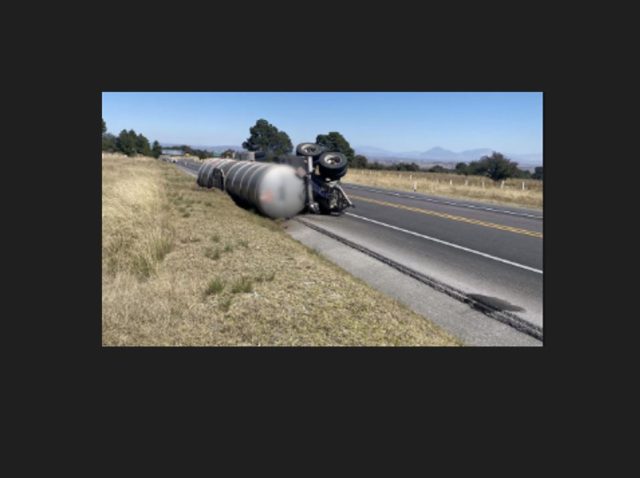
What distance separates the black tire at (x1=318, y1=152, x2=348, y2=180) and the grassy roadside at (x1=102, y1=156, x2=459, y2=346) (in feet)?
18.0

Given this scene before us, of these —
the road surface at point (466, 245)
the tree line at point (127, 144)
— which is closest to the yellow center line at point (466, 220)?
the road surface at point (466, 245)

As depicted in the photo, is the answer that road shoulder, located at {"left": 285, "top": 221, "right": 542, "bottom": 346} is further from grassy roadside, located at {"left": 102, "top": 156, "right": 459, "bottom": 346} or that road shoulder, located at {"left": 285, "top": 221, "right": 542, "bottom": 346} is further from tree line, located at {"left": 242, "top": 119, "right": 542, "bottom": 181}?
tree line, located at {"left": 242, "top": 119, "right": 542, "bottom": 181}

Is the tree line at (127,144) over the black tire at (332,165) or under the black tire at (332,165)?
over

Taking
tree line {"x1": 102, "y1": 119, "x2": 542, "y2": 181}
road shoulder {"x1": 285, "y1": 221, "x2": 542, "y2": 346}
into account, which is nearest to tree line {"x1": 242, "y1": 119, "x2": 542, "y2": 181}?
tree line {"x1": 102, "y1": 119, "x2": 542, "y2": 181}

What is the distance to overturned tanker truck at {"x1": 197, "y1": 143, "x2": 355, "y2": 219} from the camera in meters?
14.5

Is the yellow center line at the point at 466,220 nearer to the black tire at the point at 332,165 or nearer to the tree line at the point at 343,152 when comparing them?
the black tire at the point at 332,165

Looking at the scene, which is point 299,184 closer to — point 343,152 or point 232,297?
point 232,297

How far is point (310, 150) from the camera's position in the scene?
16.1 meters

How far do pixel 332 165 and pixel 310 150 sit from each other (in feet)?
5.68

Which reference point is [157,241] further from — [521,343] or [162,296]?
[521,343]

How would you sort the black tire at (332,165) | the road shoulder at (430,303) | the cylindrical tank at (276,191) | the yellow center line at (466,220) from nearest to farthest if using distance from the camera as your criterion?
the road shoulder at (430,303)
the yellow center line at (466,220)
the cylindrical tank at (276,191)
the black tire at (332,165)

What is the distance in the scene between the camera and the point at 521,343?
17.6ft

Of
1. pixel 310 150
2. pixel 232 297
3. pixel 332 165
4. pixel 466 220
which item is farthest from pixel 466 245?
pixel 310 150

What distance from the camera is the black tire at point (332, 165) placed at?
14.9m
